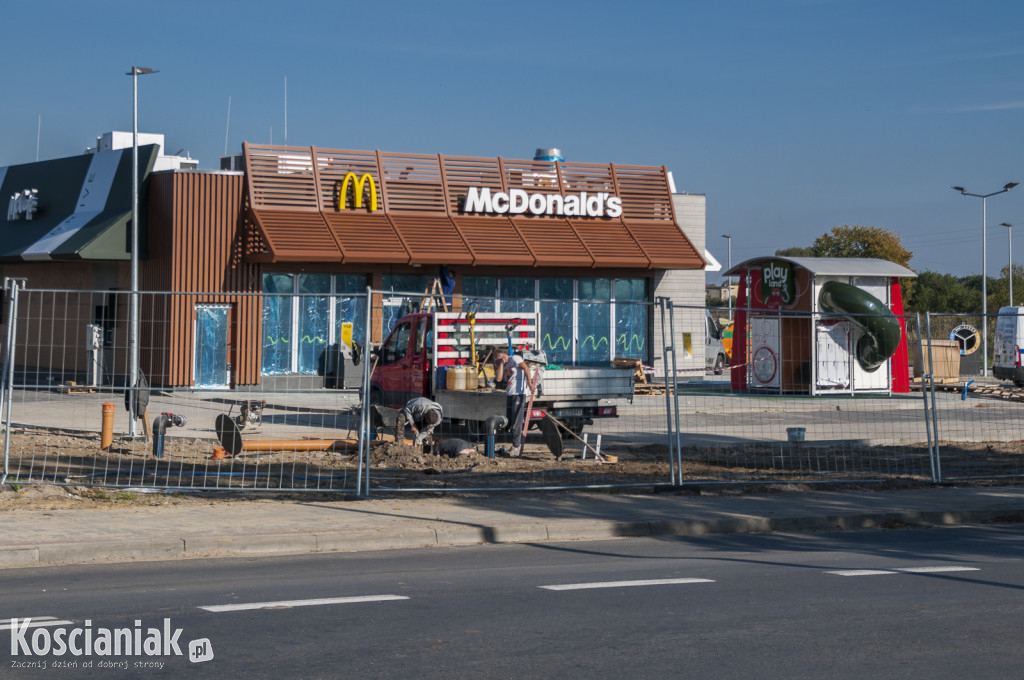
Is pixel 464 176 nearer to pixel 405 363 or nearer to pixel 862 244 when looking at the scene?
pixel 405 363

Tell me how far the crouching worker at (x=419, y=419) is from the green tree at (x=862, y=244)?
5610 centimetres

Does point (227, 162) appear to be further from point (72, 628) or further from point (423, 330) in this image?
point (72, 628)

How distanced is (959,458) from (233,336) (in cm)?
1989

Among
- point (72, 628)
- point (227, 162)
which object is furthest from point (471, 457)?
point (227, 162)

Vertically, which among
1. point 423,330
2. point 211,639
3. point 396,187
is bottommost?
point 211,639

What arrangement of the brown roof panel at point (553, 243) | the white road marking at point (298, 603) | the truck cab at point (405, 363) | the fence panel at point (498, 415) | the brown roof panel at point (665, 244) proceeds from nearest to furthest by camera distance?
the white road marking at point (298, 603), the fence panel at point (498, 415), the truck cab at point (405, 363), the brown roof panel at point (553, 243), the brown roof panel at point (665, 244)

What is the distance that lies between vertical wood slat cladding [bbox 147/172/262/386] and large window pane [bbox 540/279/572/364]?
860cm

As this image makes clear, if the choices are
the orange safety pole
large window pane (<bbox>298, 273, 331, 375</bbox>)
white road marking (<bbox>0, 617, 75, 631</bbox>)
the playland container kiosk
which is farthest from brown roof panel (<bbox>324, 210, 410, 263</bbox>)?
white road marking (<bbox>0, 617, 75, 631</bbox>)

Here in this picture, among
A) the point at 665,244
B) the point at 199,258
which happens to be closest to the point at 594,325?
the point at 665,244

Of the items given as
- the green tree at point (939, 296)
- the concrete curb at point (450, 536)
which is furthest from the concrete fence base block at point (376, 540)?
the green tree at point (939, 296)

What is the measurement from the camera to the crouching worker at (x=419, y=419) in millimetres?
15773

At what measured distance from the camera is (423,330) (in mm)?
19734

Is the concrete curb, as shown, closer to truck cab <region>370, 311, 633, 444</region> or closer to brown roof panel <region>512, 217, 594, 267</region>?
truck cab <region>370, 311, 633, 444</region>

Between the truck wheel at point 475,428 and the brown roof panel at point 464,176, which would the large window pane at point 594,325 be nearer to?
the brown roof panel at point 464,176
